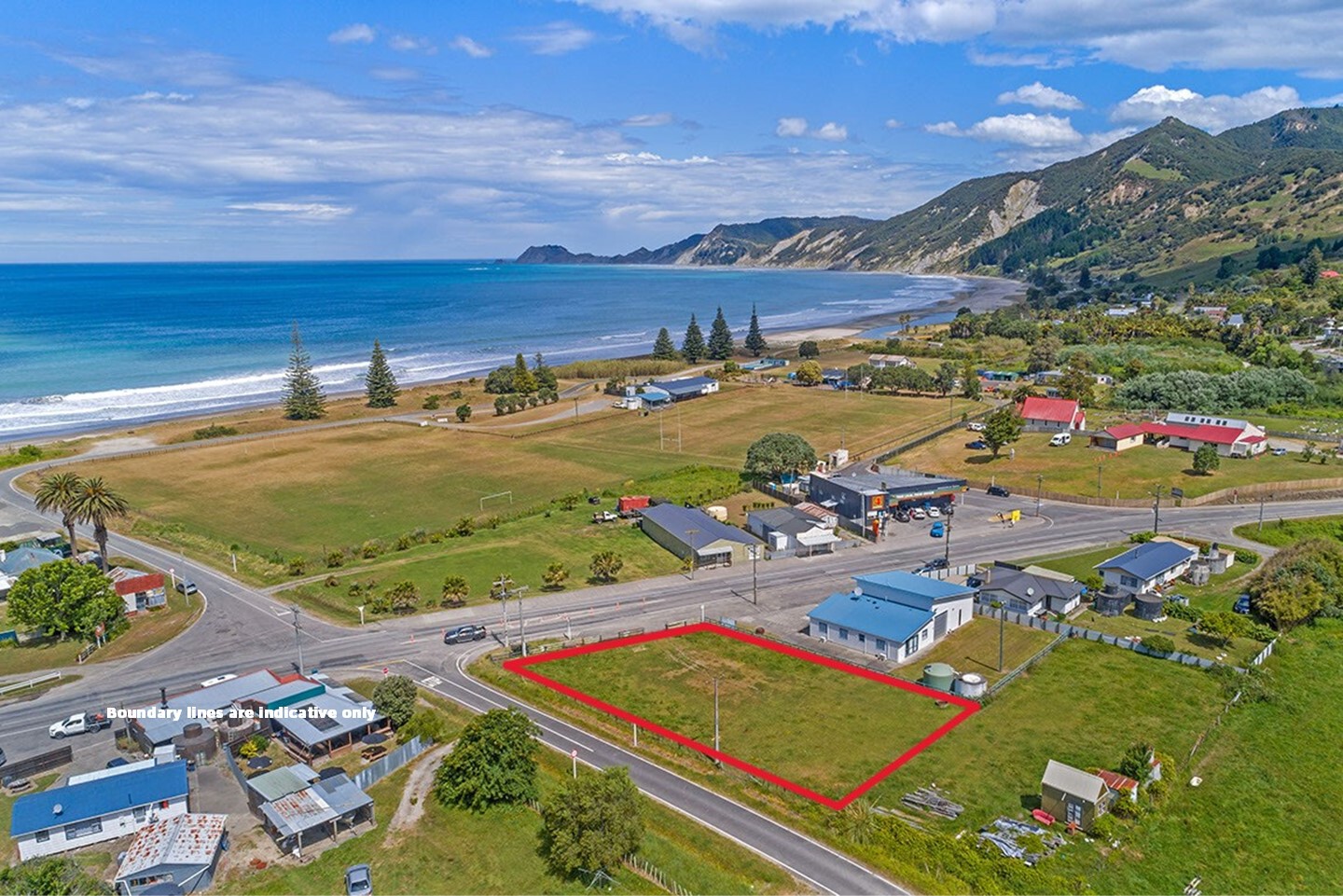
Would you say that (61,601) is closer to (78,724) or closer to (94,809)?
(78,724)

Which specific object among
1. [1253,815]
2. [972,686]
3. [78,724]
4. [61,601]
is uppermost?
[61,601]

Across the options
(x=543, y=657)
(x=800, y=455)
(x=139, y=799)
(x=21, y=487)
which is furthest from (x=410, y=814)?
(x=21, y=487)

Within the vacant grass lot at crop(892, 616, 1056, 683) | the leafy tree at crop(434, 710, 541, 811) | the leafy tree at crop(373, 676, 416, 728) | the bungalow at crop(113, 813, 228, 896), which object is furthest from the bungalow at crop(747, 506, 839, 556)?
the bungalow at crop(113, 813, 228, 896)

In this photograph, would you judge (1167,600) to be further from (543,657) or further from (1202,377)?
(1202,377)

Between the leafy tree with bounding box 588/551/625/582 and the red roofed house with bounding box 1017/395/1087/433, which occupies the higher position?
the red roofed house with bounding box 1017/395/1087/433

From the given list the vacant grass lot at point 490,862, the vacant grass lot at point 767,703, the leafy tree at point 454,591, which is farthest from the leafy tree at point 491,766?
the leafy tree at point 454,591

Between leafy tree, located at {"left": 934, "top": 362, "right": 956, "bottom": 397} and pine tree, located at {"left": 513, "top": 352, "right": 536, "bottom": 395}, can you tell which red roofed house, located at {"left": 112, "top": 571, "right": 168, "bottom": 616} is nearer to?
pine tree, located at {"left": 513, "top": 352, "right": 536, "bottom": 395}

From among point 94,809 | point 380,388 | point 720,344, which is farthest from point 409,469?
point 720,344
